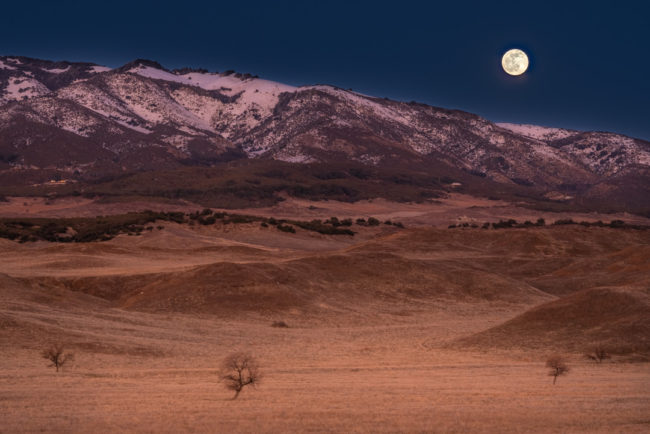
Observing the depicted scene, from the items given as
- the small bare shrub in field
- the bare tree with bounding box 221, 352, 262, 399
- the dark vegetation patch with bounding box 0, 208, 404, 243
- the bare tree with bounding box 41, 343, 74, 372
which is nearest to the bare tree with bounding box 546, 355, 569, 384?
the bare tree with bounding box 221, 352, 262, 399

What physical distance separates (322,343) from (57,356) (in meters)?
13.5

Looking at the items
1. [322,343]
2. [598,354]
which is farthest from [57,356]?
[598,354]

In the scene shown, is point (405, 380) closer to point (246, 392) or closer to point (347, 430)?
point (246, 392)

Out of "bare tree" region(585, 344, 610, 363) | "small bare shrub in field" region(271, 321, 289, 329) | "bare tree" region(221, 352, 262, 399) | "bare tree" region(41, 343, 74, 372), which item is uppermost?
"bare tree" region(585, 344, 610, 363)

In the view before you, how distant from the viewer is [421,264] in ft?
198

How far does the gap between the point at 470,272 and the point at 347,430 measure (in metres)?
43.7

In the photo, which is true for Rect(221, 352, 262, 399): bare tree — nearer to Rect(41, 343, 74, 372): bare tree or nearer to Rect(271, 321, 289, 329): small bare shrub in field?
Rect(41, 343, 74, 372): bare tree

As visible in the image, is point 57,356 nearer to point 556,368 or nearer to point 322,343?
point 322,343

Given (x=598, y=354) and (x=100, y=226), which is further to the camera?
(x=100, y=226)

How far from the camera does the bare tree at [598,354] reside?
27.9 meters

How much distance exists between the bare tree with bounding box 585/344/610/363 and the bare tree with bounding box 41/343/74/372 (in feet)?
60.2

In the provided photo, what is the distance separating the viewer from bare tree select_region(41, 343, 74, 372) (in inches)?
946

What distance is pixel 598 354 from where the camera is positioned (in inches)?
1099

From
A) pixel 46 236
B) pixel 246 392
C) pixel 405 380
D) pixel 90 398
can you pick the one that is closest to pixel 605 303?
pixel 405 380
